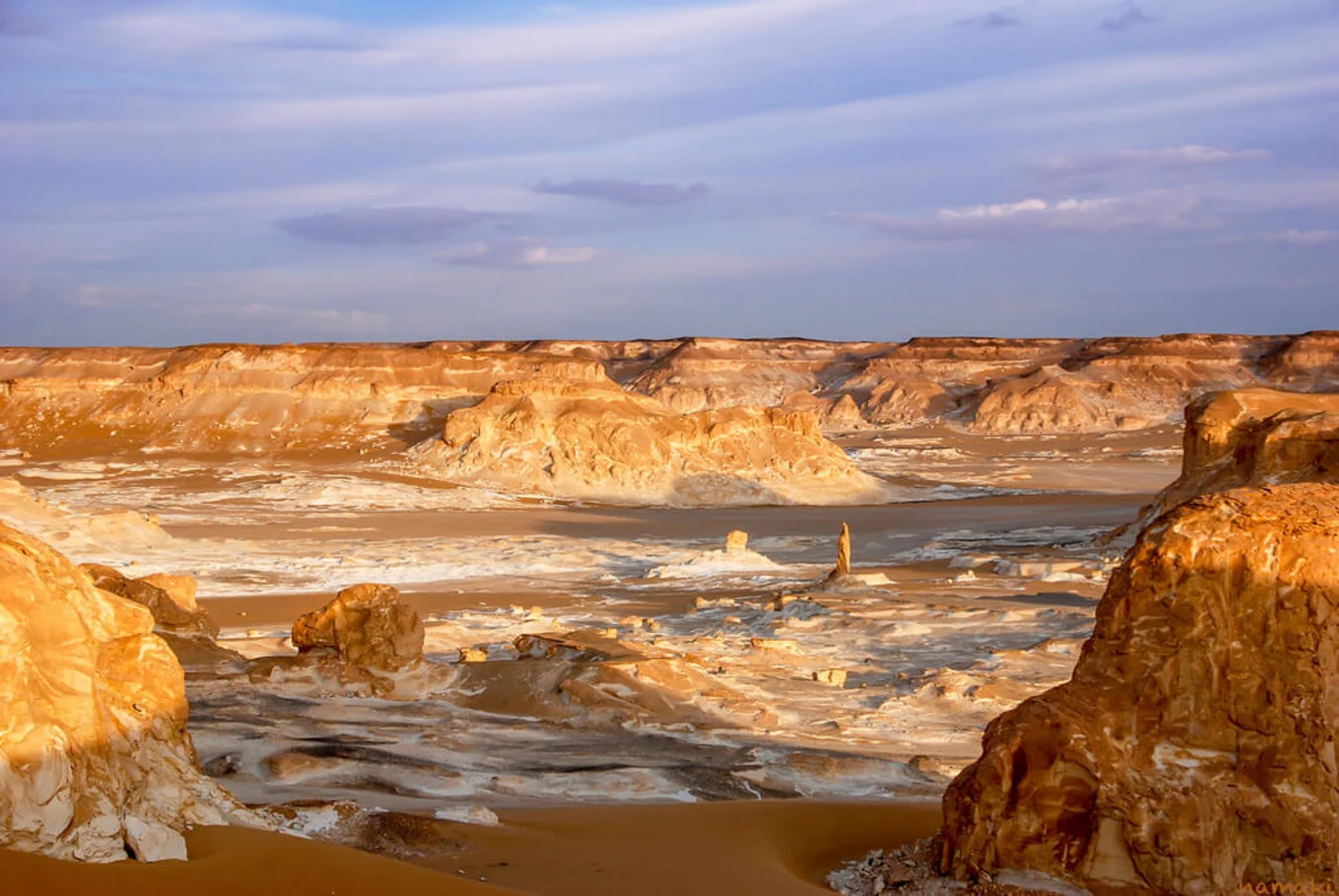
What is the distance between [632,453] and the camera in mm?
49438

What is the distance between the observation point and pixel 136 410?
61156 millimetres

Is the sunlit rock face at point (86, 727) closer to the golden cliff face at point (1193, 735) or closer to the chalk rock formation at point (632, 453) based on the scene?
the golden cliff face at point (1193, 735)

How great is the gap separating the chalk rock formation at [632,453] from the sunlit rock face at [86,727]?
40.6 metres

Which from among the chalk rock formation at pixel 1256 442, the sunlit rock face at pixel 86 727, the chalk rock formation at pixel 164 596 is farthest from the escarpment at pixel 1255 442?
the sunlit rock face at pixel 86 727

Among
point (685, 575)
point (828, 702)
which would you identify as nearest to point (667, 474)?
point (685, 575)

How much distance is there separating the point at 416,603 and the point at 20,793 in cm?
1842

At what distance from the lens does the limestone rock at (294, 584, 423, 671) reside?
572 inches

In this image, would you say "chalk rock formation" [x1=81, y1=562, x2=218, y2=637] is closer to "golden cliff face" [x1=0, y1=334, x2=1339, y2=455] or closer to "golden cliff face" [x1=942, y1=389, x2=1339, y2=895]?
"golden cliff face" [x1=942, y1=389, x2=1339, y2=895]

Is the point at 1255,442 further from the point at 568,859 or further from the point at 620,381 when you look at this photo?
the point at 620,381

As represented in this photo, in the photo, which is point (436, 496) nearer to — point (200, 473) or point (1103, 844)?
point (200, 473)

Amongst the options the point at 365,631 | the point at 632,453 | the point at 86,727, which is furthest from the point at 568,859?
the point at 632,453

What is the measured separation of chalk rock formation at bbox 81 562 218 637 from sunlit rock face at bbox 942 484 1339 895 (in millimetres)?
10926

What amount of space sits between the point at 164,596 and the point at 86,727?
1113 cm

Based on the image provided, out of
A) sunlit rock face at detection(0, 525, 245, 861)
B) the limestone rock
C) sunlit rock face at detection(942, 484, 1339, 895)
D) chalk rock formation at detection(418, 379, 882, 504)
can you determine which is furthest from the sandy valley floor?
chalk rock formation at detection(418, 379, 882, 504)
